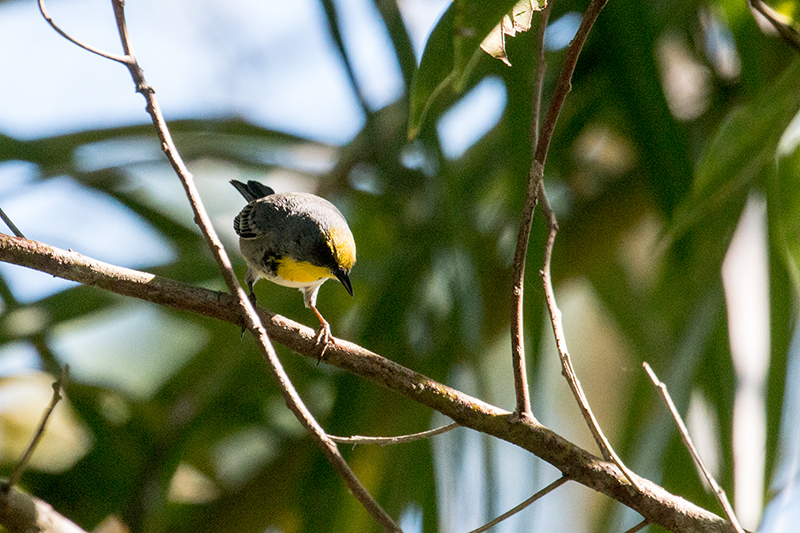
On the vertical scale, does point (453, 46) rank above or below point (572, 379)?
above

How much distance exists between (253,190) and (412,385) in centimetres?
199

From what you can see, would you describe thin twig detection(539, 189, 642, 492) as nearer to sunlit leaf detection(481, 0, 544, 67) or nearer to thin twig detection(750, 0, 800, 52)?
sunlit leaf detection(481, 0, 544, 67)

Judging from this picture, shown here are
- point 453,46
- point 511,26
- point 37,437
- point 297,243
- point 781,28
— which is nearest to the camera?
point 453,46

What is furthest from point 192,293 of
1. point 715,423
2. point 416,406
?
point 715,423

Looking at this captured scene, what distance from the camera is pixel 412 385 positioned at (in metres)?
1.27

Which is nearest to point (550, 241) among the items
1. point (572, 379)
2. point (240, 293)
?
point (572, 379)

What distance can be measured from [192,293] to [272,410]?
79.6 inches

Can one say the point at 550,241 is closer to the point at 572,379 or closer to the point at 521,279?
the point at 521,279

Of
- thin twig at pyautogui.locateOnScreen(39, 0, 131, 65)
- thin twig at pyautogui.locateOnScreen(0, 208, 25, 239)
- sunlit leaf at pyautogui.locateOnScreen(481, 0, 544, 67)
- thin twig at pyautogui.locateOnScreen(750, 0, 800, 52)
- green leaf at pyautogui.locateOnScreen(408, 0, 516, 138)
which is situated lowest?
green leaf at pyautogui.locateOnScreen(408, 0, 516, 138)

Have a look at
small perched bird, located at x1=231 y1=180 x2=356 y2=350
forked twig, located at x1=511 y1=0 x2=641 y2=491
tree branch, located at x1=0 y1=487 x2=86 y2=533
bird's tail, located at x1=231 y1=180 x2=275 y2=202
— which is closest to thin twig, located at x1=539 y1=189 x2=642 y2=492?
forked twig, located at x1=511 y1=0 x2=641 y2=491

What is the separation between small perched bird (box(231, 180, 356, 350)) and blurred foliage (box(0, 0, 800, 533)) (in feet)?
0.55

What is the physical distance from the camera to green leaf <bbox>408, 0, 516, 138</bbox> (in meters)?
1.06

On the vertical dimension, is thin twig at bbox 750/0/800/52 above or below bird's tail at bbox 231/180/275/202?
below

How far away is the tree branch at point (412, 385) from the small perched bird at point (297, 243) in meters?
0.89
